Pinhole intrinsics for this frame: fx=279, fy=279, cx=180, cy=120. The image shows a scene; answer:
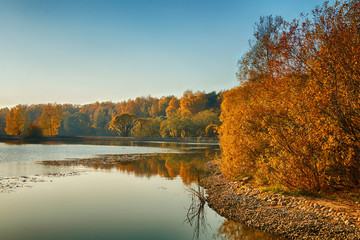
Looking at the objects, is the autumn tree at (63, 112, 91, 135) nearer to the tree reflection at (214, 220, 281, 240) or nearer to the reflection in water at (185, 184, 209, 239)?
the reflection in water at (185, 184, 209, 239)

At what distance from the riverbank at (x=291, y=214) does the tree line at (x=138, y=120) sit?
61.4m

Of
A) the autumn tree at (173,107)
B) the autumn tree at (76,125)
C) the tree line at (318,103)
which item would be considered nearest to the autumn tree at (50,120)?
the autumn tree at (76,125)

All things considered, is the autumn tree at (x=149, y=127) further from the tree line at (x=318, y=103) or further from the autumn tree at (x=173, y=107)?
the tree line at (x=318, y=103)

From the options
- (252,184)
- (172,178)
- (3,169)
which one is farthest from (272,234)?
(3,169)

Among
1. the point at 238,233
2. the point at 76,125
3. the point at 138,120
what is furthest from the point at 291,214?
the point at 76,125

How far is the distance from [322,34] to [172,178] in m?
14.5

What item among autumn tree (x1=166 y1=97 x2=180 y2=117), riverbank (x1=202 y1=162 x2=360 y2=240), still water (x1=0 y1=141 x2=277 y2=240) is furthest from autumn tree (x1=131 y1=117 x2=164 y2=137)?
riverbank (x1=202 y1=162 x2=360 y2=240)

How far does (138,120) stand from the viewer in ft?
328

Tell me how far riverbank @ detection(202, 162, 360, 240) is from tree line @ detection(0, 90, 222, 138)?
202ft

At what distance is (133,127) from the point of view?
10250 cm

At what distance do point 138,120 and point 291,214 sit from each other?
91749mm

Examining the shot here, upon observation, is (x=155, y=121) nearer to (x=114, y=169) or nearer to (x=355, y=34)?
(x=114, y=169)

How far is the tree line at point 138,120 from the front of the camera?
3482 inches

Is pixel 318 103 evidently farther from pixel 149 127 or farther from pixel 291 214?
pixel 149 127
